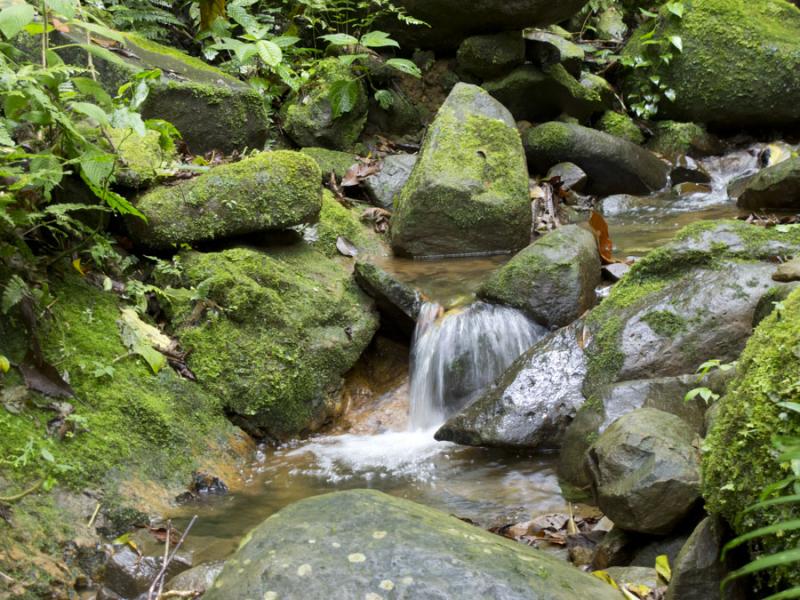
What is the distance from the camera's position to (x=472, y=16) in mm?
9578

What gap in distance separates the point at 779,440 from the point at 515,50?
8.76 meters

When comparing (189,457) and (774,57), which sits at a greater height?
(774,57)

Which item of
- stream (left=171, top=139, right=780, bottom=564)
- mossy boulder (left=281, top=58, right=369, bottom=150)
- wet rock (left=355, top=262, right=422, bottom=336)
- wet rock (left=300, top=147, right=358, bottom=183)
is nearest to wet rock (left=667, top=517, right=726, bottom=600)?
stream (left=171, top=139, right=780, bottom=564)

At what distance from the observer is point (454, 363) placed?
551 centimetres

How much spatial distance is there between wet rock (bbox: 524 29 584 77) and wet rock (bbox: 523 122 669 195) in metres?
1.15

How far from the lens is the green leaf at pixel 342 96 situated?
8.71m

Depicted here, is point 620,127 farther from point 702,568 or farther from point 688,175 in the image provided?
point 702,568

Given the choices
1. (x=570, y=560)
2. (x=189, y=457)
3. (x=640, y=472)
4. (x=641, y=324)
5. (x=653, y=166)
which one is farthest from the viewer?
(x=653, y=166)

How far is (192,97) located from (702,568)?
5.70 meters

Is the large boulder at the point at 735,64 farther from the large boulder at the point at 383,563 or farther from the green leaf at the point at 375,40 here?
the large boulder at the point at 383,563

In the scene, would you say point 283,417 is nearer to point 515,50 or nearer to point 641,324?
point 641,324

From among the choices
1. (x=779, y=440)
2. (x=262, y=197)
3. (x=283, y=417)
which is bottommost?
(x=283, y=417)

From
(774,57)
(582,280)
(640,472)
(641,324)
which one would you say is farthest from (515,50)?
(640,472)

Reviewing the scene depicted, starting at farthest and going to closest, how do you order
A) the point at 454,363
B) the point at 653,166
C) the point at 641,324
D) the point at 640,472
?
the point at 653,166, the point at 454,363, the point at 641,324, the point at 640,472
